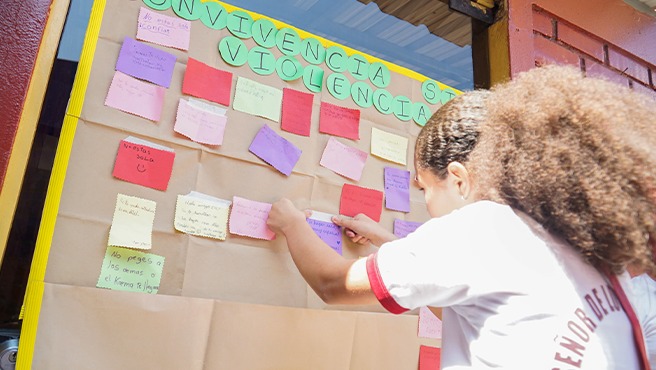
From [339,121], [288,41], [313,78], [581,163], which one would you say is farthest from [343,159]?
[581,163]

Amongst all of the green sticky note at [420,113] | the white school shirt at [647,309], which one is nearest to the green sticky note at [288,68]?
→ the green sticky note at [420,113]

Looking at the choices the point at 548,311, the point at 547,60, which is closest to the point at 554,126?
the point at 548,311

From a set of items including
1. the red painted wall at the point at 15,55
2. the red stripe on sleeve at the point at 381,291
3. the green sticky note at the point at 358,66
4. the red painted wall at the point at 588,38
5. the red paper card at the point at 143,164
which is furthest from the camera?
the red painted wall at the point at 588,38

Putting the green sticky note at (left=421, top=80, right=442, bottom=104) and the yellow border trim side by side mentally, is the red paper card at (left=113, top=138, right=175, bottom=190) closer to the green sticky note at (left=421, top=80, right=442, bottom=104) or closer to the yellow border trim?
the yellow border trim

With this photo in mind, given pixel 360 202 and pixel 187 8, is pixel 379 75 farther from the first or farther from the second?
pixel 187 8

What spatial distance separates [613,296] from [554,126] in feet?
0.81

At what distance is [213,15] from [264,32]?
122 mm

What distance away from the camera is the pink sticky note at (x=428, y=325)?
120 centimetres

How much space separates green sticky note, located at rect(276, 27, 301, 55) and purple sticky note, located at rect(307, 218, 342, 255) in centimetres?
41

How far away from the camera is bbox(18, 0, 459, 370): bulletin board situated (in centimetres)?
85

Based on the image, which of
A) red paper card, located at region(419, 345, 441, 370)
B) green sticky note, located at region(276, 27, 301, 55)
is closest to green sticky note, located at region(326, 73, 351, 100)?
Result: green sticky note, located at region(276, 27, 301, 55)

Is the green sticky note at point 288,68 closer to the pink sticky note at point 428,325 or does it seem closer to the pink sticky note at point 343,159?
the pink sticky note at point 343,159

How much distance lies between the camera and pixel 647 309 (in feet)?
2.85

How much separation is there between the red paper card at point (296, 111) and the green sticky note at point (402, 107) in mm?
264
